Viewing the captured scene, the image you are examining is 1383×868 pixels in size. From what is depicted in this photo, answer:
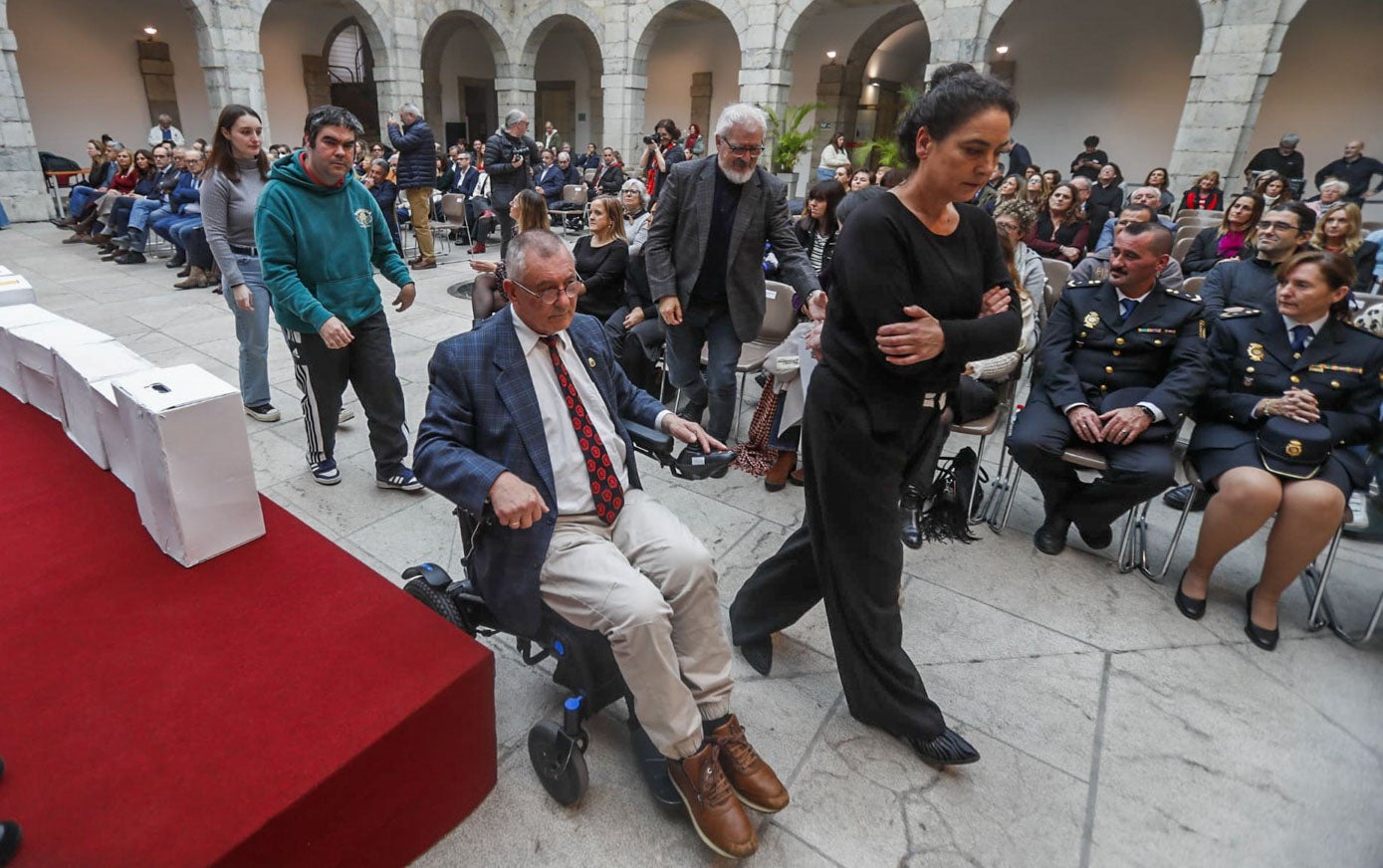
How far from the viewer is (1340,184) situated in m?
6.39

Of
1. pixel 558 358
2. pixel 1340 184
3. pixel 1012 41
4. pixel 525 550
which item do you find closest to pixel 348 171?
pixel 558 358

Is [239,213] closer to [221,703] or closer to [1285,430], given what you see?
[221,703]

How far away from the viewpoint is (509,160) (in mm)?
8094

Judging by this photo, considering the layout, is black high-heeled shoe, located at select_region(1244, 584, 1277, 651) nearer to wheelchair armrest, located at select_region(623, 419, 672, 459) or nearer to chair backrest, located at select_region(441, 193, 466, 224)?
wheelchair armrest, located at select_region(623, 419, 672, 459)

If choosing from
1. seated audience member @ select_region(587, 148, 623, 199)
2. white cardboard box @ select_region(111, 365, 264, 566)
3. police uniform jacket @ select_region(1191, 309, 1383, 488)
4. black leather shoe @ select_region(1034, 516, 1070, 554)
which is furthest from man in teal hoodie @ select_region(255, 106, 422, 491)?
seated audience member @ select_region(587, 148, 623, 199)

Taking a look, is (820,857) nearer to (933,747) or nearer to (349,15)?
(933,747)

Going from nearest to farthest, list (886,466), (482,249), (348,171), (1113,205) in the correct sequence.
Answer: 1. (886,466)
2. (348,171)
3. (1113,205)
4. (482,249)

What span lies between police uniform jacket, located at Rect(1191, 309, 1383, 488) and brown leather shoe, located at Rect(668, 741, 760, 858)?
8.26ft

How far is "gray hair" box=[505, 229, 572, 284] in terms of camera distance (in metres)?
1.85

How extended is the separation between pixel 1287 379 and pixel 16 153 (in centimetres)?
1501

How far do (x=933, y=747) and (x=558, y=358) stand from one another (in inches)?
58.9

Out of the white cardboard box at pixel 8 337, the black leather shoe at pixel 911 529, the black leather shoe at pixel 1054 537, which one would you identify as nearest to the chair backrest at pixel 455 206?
the white cardboard box at pixel 8 337

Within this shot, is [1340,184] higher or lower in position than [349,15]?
lower

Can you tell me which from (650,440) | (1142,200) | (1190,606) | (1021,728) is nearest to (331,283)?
(650,440)
